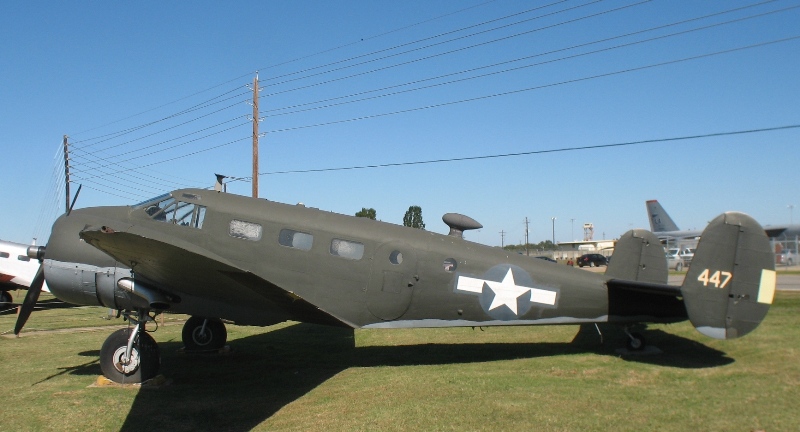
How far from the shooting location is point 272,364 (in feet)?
31.5

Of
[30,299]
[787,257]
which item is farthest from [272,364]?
[787,257]

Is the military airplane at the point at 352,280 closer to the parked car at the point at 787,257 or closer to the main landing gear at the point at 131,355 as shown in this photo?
the main landing gear at the point at 131,355

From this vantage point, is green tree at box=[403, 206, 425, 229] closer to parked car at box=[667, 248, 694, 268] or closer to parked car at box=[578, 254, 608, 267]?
parked car at box=[578, 254, 608, 267]

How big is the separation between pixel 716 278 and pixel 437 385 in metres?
4.62

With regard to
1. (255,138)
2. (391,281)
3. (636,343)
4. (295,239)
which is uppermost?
(255,138)

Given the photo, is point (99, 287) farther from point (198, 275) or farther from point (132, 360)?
point (198, 275)

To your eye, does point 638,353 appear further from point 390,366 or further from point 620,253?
point 390,366

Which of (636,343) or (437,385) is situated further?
(636,343)

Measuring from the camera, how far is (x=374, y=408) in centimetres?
681

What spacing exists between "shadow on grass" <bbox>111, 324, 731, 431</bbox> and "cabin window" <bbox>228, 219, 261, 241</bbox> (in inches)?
91.1

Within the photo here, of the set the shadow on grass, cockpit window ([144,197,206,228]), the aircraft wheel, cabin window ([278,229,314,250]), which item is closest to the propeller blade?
the shadow on grass

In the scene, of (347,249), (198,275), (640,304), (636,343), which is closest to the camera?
(198,275)

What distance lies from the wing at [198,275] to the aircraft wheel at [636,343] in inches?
202

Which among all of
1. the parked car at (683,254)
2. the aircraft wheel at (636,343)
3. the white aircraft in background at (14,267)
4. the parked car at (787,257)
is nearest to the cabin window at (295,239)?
the aircraft wheel at (636,343)
